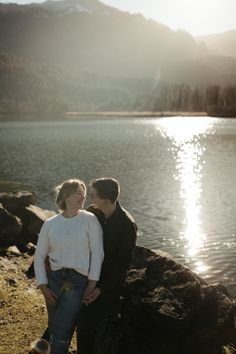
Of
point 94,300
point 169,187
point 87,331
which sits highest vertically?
point 94,300

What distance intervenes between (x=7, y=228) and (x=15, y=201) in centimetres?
526

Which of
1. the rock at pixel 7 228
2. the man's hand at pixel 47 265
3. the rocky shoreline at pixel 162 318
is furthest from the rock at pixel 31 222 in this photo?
the man's hand at pixel 47 265

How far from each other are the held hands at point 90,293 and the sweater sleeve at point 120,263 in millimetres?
161

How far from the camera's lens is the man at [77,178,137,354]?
6945 mm

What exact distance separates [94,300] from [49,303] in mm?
754

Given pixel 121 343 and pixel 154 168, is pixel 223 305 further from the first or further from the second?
pixel 154 168

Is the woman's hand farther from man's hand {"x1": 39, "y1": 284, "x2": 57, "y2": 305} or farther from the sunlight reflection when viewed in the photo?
the sunlight reflection

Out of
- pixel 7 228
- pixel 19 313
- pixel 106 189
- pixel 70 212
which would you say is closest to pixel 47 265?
pixel 70 212

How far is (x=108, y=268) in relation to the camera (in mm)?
7121

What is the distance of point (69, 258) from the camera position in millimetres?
6801

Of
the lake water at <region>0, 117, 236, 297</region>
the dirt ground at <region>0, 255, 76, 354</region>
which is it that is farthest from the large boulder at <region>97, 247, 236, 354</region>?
the lake water at <region>0, 117, 236, 297</region>

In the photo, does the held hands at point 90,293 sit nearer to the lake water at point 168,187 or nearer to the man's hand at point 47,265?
the man's hand at point 47,265

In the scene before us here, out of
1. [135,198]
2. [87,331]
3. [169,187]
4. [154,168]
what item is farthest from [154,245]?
[154,168]

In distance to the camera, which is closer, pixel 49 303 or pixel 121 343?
pixel 49 303
